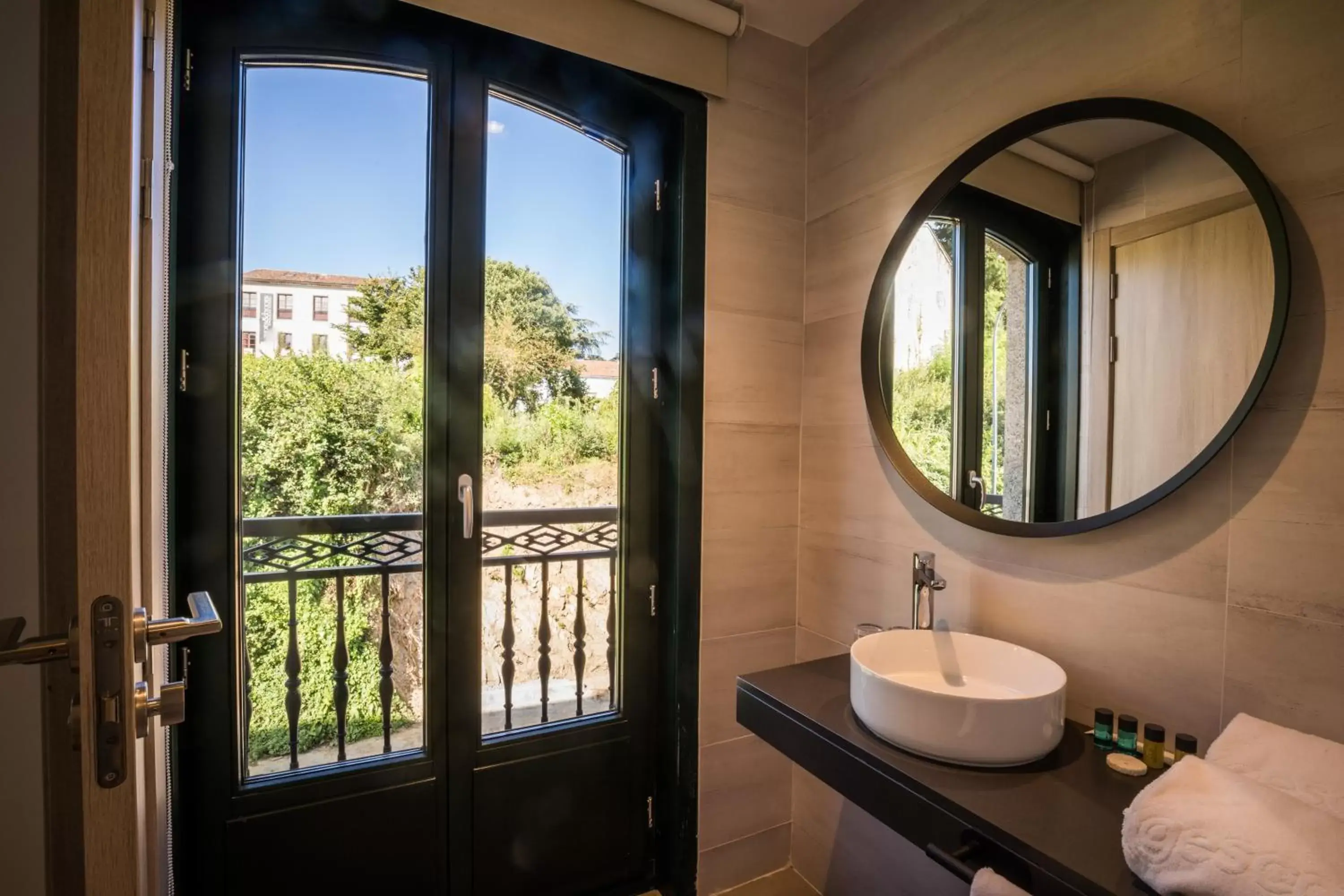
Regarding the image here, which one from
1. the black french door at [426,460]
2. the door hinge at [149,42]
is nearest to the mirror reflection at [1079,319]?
the black french door at [426,460]

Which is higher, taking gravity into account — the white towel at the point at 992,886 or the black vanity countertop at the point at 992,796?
the black vanity countertop at the point at 992,796

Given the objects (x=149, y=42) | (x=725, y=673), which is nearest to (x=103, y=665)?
(x=149, y=42)

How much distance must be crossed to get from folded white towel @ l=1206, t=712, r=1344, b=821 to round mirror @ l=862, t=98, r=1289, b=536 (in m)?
0.38

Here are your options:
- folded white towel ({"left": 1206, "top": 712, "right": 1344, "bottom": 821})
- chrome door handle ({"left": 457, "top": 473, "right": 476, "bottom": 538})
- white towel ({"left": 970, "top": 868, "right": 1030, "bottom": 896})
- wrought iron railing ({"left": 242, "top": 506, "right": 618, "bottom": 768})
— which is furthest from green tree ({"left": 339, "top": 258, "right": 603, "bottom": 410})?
folded white towel ({"left": 1206, "top": 712, "right": 1344, "bottom": 821})

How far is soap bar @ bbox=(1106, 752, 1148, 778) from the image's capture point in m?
1.04

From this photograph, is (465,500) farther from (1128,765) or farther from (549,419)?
(1128,765)

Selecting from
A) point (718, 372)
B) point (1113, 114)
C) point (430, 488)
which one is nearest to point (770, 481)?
point (718, 372)

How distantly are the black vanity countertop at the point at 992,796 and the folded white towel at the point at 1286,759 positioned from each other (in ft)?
0.50

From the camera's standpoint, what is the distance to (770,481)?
1.91 m

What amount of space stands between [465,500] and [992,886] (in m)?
1.29

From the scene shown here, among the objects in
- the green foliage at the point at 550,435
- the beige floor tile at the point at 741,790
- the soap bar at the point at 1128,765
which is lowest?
the beige floor tile at the point at 741,790

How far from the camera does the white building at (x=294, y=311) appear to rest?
4.65ft

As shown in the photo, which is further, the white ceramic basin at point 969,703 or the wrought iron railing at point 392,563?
the wrought iron railing at point 392,563

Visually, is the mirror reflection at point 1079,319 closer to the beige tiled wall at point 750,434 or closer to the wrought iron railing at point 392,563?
the beige tiled wall at point 750,434
